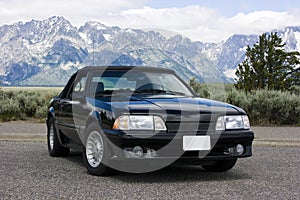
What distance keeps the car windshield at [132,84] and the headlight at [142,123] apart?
116 cm

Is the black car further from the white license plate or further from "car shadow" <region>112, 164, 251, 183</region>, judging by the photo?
"car shadow" <region>112, 164, 251, 183</region>

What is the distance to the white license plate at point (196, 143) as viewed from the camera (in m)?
5.97

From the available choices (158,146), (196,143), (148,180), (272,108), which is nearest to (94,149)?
(148,180)

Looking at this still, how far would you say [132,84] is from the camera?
738 cm

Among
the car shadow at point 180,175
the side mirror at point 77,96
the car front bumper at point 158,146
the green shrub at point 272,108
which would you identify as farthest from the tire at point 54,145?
the green shrub at point 272,108

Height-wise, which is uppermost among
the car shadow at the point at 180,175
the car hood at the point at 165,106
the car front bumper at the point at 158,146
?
the car hood at the point at 165,106

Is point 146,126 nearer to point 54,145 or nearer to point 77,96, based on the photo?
point 77,96

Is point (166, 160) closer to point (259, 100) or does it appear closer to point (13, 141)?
point (13, 141)

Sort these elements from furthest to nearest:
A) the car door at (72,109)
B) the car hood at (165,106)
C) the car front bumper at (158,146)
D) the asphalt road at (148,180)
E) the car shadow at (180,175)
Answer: the car door at (72,109)
the car shadow at (180,175)
the car hood at (165,106)
the car front bumper at (158,146)
the asphalt road at (148,180)

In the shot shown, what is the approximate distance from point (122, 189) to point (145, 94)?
5.96ft

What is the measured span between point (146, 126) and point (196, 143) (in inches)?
24.9

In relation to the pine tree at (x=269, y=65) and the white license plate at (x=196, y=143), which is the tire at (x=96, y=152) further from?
the pine tree at (x=269, y=65)

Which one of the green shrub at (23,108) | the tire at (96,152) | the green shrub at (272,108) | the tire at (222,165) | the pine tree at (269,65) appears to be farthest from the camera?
the pine tree at (269,65)

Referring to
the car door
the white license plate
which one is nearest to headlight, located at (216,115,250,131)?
the white license plate
